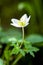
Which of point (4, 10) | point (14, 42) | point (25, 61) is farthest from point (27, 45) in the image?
point (4, 10)

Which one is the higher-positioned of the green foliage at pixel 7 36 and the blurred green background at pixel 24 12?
the blurred green background at pixel 24 12

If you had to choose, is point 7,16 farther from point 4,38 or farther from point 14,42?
point 14,42

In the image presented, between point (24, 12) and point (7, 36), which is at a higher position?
point (24, 12)

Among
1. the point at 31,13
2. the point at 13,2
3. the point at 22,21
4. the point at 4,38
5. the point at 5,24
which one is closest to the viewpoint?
the point at 22,21

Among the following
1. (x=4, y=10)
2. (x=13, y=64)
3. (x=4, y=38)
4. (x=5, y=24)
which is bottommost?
(x=13, y=64)

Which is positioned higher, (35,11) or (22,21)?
(35,11)

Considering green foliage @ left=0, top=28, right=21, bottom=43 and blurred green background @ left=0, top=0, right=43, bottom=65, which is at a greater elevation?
blurred green background @ left=0, top=0, right=43, bottom=65

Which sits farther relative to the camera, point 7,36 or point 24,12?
point 24,12

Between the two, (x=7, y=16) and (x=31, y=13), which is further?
(x=7, y=16)
